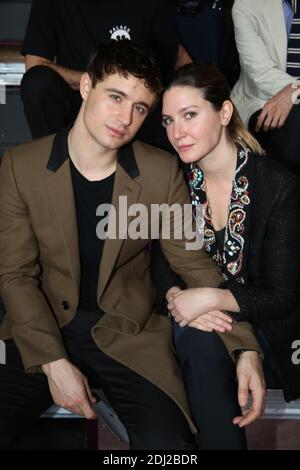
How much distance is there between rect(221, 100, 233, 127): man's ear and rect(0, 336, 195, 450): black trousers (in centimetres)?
69

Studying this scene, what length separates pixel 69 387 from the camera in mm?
1730

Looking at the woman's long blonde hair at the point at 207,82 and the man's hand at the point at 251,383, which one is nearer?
the man's hand at the point at 251,383

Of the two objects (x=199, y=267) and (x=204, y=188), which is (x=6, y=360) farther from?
(x=204, y=188)

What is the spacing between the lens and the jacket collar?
6.00ft

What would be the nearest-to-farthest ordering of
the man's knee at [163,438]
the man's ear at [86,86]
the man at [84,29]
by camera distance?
the man's knee at [163,438], the man's ear at [86,86], the man at [84,29]

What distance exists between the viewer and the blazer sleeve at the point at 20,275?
1.80m

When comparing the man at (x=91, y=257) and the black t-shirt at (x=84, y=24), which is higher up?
the black t-shirt at (x=84, y=24)

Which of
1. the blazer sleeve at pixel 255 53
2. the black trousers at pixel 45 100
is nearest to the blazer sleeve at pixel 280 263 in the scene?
the blazer sleeve at pixel 255 53

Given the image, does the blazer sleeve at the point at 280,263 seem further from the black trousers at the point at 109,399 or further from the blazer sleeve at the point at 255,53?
the blazer sleeve at the point at 255,53

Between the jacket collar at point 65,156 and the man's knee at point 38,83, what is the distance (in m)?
0.43

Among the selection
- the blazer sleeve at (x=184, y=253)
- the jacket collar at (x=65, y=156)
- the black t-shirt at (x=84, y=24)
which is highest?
the black t-shirt at (x=84, y=24)
